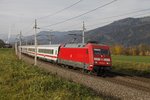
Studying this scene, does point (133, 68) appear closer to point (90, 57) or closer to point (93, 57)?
point (90, 57)

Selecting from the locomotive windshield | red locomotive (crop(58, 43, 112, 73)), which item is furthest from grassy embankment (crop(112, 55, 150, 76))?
red locomotive (crop(58, 43, 112, 73))

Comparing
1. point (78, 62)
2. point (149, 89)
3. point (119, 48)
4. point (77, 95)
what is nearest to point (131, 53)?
point (119, 48)

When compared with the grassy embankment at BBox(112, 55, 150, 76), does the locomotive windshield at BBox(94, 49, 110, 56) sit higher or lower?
higher

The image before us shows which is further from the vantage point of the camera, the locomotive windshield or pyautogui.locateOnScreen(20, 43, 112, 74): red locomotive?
the locomotive windshield

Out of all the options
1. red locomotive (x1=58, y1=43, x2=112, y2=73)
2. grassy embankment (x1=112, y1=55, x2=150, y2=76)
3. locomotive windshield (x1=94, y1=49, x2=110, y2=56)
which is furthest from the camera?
grassy embankment (x1=112, y1=55, x2=150, y2=76)

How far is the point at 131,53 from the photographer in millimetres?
96312

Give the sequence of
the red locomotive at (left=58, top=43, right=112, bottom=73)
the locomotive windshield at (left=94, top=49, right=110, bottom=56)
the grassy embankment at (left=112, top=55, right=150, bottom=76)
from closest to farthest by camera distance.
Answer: the red locomotive at (left=58, top=43, right=112, bottom=73) < the locomotive windshield at (left=94, top=49, right=110, bottom=56) < the grassy embankment at (left=112, top=55, right=150, bottom=76)

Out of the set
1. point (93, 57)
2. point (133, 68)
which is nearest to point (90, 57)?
point (93, 57)

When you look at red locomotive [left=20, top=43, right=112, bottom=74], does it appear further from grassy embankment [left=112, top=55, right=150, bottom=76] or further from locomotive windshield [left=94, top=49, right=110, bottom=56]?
grassy embankment [left=112, top=55, right=150, bottom=76]

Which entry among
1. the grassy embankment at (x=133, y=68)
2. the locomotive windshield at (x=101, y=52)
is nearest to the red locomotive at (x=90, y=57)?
the locomotive windshield at (x=101, y=52)

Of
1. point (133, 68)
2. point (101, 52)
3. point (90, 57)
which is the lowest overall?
point (133, 68)

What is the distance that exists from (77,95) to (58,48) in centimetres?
2715

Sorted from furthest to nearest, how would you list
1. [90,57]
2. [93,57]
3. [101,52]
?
[101,52] < [90,57] < [93,57]

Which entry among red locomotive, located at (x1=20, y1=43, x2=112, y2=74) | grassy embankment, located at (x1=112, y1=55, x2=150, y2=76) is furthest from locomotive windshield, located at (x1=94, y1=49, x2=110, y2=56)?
grassy embankment, located at (x1=112, y1=55, x2=150, y2=76)
